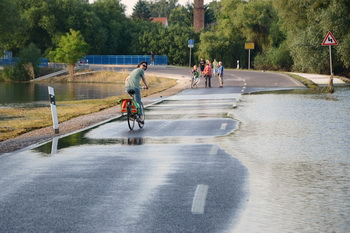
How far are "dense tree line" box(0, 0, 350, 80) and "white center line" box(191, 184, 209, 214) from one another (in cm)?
4568

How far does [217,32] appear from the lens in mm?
96125

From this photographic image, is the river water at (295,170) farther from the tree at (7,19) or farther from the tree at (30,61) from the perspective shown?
the tree at (30,61)

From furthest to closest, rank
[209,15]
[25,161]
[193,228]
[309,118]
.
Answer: [209,15]
[309,118]
[25,161]
[193,228]

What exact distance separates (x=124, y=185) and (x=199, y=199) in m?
1.47

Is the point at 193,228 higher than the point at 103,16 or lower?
lower

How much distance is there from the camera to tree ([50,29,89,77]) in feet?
301

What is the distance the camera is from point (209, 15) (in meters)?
142

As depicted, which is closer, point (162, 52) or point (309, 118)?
point (309, 118)

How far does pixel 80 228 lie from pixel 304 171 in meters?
4.58

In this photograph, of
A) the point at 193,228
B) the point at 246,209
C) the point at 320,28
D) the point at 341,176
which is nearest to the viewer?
the point at 193,228

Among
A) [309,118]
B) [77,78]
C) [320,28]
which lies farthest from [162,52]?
[309,118]

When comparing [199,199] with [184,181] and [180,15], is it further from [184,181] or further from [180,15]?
[180,15]

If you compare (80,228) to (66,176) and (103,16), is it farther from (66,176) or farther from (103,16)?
(103,16)

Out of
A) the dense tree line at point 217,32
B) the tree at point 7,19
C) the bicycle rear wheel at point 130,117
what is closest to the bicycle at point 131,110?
the bicycle rear wheel at point 130,117
